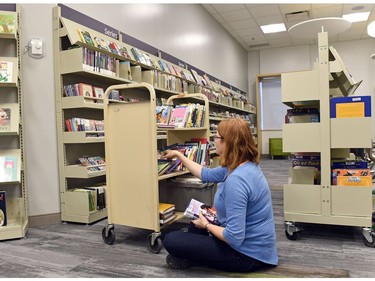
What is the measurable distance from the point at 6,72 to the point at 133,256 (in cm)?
192

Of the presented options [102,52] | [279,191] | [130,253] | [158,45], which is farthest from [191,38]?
[130,253]

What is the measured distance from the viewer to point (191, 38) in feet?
19.6

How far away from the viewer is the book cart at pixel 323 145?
2.28 m

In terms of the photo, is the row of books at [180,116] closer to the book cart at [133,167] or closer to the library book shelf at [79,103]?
the library book shelf at [79,103]

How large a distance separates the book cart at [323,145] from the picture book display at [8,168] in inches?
91.4

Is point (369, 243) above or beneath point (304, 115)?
beneath

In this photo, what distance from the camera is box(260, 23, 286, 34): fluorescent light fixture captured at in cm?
788

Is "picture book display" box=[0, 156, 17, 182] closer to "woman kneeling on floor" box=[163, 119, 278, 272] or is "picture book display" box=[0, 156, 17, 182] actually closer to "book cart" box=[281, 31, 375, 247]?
"woman kneeling on floor" box=[163, 119, 278, 272]

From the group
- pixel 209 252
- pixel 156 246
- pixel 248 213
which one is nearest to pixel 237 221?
pixel 248 213

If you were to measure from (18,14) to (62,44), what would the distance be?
45 centimetres

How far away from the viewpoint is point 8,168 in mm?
2641

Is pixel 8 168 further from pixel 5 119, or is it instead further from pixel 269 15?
pixel 269 15

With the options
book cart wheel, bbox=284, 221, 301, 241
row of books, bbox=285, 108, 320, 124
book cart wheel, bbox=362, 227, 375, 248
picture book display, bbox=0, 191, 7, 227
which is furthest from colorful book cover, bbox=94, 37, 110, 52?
book cart wheel, bbox=362, 227, 375, 248

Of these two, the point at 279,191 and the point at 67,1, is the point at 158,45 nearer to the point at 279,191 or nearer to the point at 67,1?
the point at 67,1
